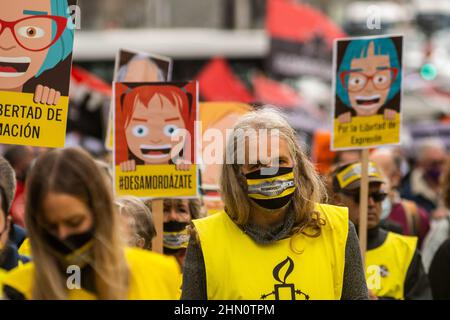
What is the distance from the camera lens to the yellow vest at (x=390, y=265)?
6.10 m

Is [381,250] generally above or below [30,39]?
below

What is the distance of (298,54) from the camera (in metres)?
14.9

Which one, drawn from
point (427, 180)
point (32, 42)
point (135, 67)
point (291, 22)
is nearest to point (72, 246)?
point (32, 42)

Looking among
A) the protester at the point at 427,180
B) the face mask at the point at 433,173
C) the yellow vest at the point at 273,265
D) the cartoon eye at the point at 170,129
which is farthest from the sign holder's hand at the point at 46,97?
the face mask at the point at 433,173

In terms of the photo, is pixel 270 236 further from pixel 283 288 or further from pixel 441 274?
pixel 441 274

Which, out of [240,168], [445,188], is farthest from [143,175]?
[445,188]

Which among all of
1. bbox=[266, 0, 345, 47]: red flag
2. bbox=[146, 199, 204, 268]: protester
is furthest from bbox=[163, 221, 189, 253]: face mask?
bbox=[266, 0, 345, 47]: red flag

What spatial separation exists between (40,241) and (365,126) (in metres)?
3.26

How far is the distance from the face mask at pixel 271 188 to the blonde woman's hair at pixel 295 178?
0.10 ft

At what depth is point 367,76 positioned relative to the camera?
250 inches

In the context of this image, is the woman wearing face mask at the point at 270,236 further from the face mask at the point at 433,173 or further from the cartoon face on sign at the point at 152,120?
the face mask at the point at 433,173

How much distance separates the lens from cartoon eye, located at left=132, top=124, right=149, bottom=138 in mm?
5984

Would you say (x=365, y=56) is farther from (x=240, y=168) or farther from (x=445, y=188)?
(x=240, y=168)

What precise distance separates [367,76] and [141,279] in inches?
124
